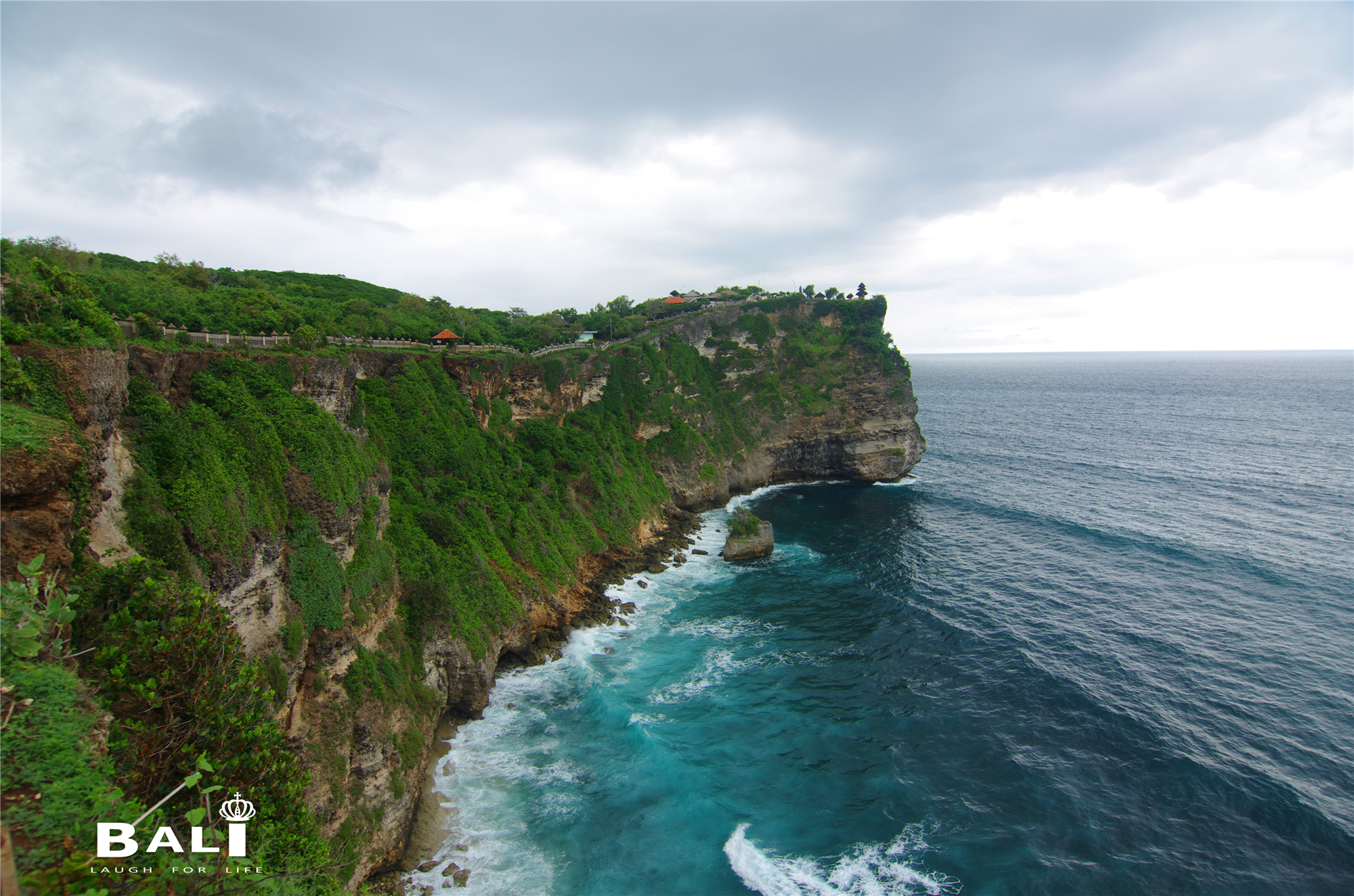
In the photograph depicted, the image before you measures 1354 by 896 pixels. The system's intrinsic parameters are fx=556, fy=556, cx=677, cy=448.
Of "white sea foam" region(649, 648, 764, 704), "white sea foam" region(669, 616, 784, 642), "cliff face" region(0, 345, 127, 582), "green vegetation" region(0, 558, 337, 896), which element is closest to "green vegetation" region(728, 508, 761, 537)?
"white sea foam" region(669, 616, 784, 642)

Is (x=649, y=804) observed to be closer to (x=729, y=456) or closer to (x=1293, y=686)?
(x=1293, y=686)

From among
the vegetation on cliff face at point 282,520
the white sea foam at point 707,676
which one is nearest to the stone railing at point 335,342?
the vegetation on cliff face at point 282,520

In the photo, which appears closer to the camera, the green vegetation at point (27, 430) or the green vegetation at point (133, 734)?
the green vegetation at point (133, 734)

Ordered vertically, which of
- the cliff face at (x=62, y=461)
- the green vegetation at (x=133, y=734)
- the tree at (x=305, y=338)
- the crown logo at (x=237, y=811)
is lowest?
the crown logo at (x=237, y=811)

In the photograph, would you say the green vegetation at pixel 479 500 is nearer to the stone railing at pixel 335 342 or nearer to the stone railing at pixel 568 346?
the stone railing at pixel 335 342

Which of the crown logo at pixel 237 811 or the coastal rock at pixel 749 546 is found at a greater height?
the crown logo at pixel 237 811

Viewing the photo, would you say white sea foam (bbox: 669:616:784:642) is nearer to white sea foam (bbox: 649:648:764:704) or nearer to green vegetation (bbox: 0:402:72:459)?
white sea foam (bbox: 649:648:764:704)
